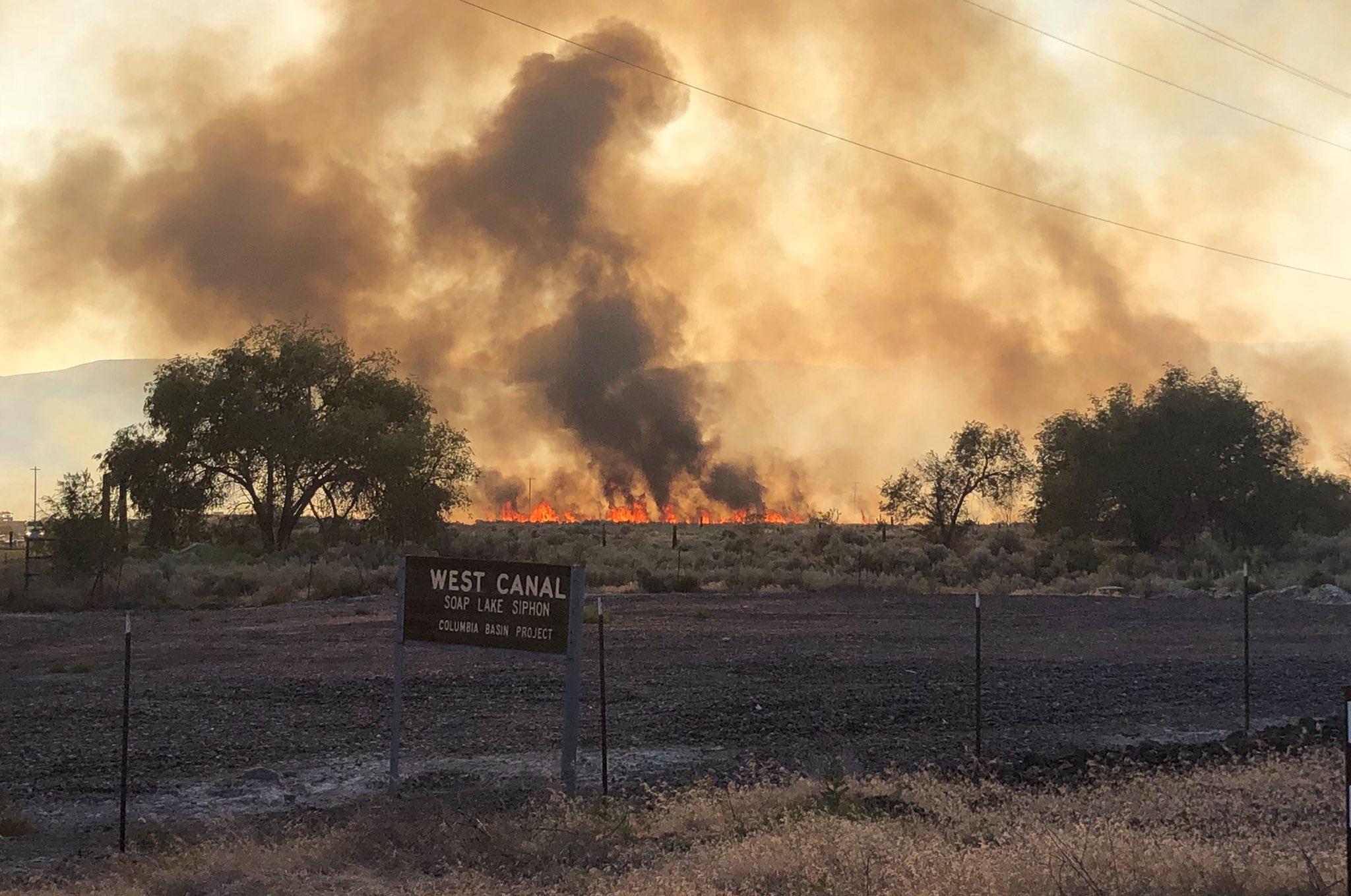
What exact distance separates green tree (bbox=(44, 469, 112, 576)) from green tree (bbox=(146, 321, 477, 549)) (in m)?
14.8

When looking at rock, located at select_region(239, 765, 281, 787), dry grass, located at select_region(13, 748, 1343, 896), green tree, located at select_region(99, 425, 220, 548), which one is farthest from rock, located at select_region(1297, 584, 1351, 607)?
green tree, located at select_region(99, 425, 220, 548)

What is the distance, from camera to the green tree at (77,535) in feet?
124

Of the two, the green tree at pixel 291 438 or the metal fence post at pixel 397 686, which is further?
the green tree at pixel 291 438

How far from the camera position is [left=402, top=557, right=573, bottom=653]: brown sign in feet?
36.5

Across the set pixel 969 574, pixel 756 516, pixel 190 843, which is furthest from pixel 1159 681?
pixel 756 516

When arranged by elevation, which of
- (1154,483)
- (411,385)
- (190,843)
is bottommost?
(190,843)

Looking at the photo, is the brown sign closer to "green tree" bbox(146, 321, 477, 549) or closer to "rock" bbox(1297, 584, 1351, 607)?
"rock" bbox(1297, 584, 1351, 607)

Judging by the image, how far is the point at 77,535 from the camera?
38.0 meters

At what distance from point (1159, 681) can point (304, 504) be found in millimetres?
44189

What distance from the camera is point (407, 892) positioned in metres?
8.12

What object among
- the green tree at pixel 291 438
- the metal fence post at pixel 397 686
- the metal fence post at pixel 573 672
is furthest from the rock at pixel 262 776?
the green tree at pixel 291 438

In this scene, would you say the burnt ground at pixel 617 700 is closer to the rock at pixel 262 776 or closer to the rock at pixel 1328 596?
the rock at pixel 262 776

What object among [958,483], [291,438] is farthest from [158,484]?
[958,483]

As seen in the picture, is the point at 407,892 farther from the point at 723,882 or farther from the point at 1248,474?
the point at 1248,474
